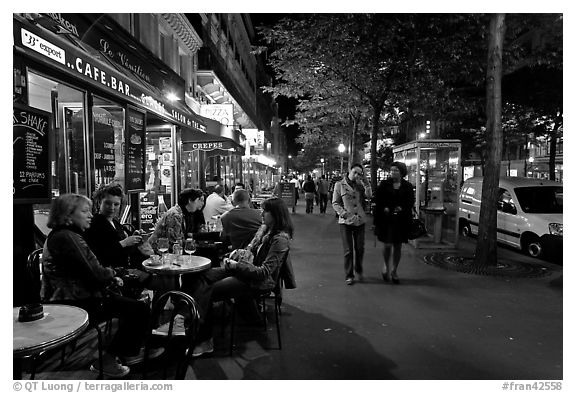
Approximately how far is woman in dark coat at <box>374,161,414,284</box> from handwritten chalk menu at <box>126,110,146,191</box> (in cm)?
450

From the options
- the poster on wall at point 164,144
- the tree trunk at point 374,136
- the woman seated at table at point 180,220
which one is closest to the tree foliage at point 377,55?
the tree trunk at point 374,136

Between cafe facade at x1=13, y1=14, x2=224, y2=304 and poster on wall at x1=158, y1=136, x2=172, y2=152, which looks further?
poster on wall at x1=158, y1=136, x2=172, y2=152

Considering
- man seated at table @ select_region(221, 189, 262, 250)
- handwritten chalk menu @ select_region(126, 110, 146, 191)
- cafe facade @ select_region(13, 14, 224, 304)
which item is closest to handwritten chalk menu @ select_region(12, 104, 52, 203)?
cafe facade @ select_region(13, 14, 224, 304)

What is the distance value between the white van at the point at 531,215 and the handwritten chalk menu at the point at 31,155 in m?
Result: 8.85

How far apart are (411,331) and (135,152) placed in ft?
18.6

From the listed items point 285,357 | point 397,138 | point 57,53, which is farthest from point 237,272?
point 397,138

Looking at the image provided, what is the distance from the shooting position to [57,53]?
428cm

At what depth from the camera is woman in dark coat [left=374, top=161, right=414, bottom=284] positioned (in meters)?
6.66

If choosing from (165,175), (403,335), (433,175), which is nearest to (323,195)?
(433,175)

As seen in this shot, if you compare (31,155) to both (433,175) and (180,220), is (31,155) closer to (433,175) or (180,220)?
(180,220)

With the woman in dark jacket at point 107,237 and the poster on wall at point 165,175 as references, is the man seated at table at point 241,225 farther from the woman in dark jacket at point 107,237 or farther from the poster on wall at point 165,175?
the poster on wall at point 165,175

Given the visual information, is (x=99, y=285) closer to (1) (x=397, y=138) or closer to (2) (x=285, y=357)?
(2) (x=285, y=357)

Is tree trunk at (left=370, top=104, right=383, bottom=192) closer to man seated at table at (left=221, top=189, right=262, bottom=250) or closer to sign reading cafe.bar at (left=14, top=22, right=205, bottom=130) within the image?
sign reading cafe.bar at (left=14, top=22, right=205, bottom=130)
